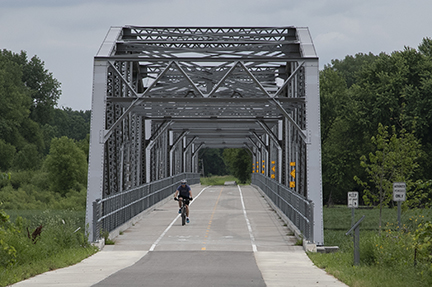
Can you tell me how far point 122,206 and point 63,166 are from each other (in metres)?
54.2

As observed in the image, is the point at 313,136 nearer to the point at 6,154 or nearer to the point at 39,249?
the point at 39,249

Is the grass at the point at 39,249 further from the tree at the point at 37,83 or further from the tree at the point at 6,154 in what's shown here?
the tree at the point at 37,83

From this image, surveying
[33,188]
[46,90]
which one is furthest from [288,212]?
[46,90]

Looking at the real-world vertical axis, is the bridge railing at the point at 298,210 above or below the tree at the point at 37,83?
below

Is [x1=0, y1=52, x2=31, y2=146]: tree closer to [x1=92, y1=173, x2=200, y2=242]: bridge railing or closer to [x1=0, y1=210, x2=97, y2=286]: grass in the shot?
[x1=92, y1=173, x2=200, y2=242]: bridge railing

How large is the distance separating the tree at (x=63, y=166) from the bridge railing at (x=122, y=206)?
4252cm

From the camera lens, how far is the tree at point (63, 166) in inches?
2810

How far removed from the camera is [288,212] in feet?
70.6

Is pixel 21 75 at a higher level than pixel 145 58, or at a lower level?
higher

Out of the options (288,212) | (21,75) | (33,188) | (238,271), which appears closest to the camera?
(238,271)

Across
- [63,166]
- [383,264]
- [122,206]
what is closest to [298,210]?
[122,206]

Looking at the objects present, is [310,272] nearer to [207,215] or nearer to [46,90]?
[207,215]

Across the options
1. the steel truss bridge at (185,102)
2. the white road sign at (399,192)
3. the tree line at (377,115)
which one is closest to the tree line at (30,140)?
the tree line at (377,115)

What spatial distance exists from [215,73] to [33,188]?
49321mm
